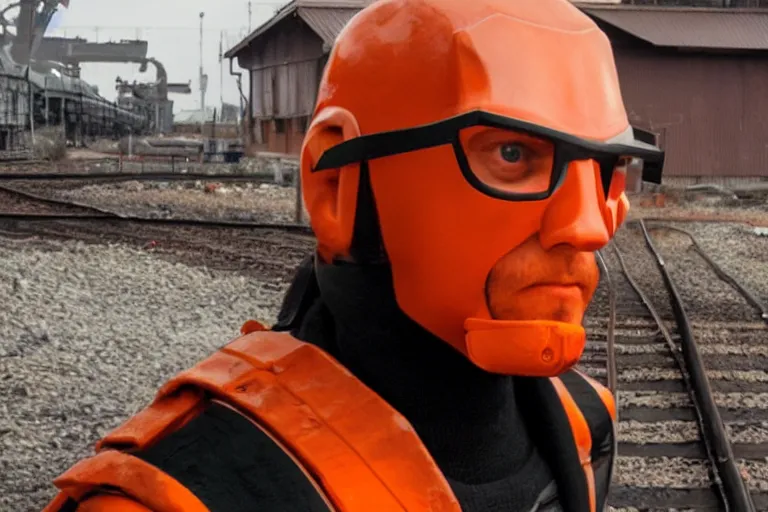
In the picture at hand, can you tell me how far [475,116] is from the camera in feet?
4.42

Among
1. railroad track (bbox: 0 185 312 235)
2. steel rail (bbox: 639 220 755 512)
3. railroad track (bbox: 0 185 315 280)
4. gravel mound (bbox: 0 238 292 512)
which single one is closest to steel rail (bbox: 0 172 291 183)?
railroad track (bbox: 0 185 312 235)

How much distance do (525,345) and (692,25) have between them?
73.8 feet

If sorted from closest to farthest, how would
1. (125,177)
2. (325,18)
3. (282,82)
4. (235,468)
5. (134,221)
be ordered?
(235,468) < (134,221) < (325,18) < (125,177) < (282,82)

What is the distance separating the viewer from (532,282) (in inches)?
54.7

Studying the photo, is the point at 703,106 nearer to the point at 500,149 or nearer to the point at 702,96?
the point at 702,96

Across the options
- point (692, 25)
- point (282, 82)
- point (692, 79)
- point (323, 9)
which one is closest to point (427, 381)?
point (323, 9)

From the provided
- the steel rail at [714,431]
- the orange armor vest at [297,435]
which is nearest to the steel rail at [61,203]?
the steel rail at [714,431]

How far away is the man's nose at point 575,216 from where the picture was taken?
4.49 ft

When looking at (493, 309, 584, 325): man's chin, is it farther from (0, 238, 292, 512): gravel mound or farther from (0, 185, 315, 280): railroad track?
(0, 185, 315, 280): railroad track

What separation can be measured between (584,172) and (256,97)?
28.4 m

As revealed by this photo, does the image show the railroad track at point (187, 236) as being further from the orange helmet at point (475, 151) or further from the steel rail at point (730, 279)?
the orange helmet at point (475, 151)

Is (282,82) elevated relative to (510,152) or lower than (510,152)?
elevated

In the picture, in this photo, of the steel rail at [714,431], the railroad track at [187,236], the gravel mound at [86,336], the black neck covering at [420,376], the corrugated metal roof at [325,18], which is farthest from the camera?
the corrugated metal roof at [325,18]

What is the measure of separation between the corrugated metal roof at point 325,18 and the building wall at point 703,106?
240 inches
